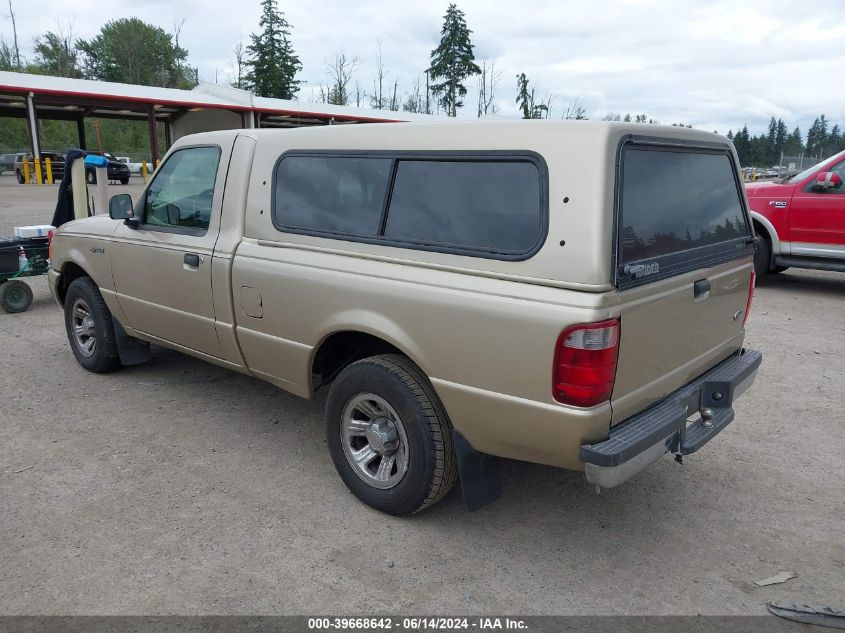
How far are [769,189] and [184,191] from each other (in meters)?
8.02

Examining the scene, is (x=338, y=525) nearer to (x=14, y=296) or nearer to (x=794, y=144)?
(x=14, y=296)

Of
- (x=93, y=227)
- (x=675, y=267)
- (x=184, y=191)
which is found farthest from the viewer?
(x=93, y=227)

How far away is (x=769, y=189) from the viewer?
9.06m

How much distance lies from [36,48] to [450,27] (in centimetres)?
4497

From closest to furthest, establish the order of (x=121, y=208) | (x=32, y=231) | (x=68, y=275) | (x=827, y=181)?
(x=121, y=208) < (x=68, y=275) < (x=32, y=231) < (x=827, y=181)

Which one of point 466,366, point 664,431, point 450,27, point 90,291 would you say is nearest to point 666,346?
point 664,431

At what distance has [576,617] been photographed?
8.64 feet

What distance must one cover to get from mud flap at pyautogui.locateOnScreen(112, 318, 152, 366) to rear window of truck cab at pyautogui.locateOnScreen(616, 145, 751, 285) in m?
4.12

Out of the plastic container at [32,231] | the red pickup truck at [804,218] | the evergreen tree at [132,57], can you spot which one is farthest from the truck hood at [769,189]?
the evergreen tree at [132,57]

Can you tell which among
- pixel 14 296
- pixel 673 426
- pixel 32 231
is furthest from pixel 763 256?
pixel 14 296

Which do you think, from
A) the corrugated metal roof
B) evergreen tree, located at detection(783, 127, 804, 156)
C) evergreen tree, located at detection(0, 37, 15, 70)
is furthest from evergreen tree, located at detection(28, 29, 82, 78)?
evergreen tree, located at detection(783, 127, 804, 156)

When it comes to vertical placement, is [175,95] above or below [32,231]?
above

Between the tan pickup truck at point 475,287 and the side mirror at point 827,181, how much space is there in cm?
595

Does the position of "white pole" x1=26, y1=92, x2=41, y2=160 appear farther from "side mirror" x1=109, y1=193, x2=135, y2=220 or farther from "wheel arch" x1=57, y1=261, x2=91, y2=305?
"side mirror" x1=109, y1=193, x2=135, y2=220
